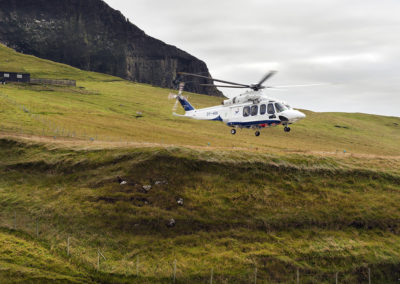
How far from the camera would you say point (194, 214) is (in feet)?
97.8

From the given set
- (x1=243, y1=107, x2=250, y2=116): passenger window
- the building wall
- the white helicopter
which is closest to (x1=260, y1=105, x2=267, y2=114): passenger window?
the white helicopter

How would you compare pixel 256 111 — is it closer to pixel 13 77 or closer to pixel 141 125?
pixel 141 125

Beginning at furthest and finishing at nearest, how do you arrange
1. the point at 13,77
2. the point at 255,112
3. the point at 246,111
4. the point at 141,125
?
the point at 13,77 < the point at 141,125 < the point at 246,111 < the point at 255,112

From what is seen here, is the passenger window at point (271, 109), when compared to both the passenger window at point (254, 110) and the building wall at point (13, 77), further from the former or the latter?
the building wall at point (13, 77)

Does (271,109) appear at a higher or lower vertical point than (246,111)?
higher

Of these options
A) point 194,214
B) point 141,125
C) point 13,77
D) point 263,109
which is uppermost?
point 13,77

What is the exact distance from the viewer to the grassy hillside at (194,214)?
2525cm

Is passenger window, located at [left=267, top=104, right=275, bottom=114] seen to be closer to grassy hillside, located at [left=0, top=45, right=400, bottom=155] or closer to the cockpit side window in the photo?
the cockpit side window

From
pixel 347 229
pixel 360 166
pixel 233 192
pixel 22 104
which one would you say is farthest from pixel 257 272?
pixel 22 104

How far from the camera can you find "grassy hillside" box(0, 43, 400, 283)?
25.2m

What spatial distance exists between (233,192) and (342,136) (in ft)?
271

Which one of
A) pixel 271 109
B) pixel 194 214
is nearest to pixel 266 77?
pixel 271 109

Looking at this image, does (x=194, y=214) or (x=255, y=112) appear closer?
(x=194, y=214)

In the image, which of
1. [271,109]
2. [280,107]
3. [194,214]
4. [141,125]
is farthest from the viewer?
[141,125]
